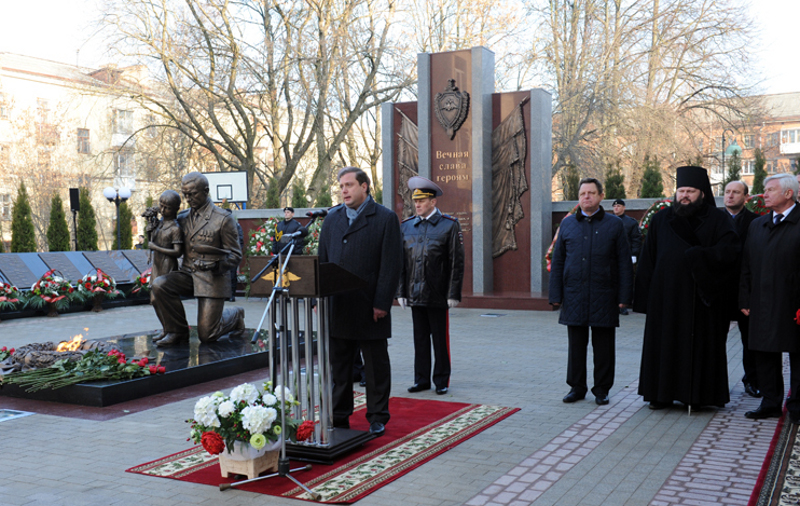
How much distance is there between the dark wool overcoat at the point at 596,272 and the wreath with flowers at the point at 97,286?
11.7 metres

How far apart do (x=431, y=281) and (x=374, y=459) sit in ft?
8.28

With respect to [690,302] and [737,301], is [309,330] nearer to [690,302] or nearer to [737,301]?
[690,302]

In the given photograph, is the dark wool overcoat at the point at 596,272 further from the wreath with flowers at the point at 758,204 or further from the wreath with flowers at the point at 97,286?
the wreath with flowers at the point at 97,286

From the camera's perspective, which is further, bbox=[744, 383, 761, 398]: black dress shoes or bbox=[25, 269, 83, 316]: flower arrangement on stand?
bbox=[25, 269, 83, 316]: flower arrangement on stand

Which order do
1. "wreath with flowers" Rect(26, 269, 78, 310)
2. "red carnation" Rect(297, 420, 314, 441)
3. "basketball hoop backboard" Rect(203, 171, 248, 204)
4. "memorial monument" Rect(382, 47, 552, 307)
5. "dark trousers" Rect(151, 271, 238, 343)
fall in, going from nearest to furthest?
"red carnation" Rect(297, 420, 314, 441)
"dark trousers" Rect(151, 271, 238, 343)
"wreath with flowers" Rect(26, 269, 78, 310)
"memorial monument" Rect(382, 47, 552, 307)
"basketball hoop backboard" Rect(203, 171, 248, 204)

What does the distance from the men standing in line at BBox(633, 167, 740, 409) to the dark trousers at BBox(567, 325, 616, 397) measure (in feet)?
1.02

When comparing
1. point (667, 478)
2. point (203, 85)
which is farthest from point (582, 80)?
point (667, 478)

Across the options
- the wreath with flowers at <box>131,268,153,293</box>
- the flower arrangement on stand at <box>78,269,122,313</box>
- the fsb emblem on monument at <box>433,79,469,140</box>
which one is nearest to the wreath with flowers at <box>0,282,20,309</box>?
the flower arrangement on stand at <box>78,269,122,313</box>

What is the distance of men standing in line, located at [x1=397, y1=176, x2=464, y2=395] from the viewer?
711 centimetres

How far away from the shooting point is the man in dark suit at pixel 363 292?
5266 millimetres

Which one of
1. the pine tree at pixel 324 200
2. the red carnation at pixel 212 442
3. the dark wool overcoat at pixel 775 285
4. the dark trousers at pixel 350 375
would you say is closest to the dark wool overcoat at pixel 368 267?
the dark trousers at pixel 350 375

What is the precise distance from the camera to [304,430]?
15.5 ft

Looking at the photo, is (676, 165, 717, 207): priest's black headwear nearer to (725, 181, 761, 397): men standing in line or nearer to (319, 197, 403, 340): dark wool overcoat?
(725, 181, 761, 397): men standing in line

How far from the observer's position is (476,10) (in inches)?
1158
